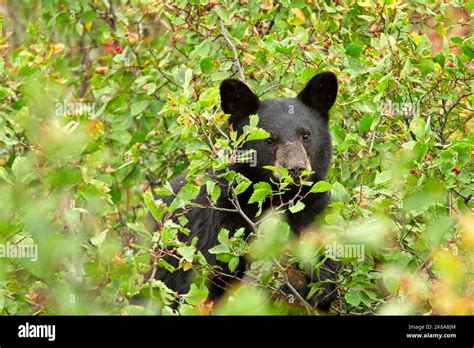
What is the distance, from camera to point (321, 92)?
605cm

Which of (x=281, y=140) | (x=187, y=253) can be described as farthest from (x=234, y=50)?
(x=187, y=253)

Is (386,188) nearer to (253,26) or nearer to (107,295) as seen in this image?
(107,295)

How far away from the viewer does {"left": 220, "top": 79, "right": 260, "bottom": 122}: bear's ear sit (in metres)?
5.89

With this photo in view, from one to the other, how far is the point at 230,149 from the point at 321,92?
1825 mm

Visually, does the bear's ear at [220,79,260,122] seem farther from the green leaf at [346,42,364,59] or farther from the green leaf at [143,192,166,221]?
the green leaf at [143,192,166,221]

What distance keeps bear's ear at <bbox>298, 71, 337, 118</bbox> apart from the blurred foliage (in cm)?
9

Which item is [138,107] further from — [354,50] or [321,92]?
[354,50]

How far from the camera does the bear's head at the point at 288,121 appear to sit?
5.91 metres

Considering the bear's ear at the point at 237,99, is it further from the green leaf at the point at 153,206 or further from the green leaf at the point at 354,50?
the green leaf at the point at 153,206

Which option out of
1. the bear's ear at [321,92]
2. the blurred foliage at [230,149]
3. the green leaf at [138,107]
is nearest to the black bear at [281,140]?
the bear's ear at [321,92]

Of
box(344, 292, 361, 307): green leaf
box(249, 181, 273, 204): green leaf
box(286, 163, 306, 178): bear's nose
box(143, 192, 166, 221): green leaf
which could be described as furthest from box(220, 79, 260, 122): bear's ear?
box(143, 192, 166, 221): green leaf
